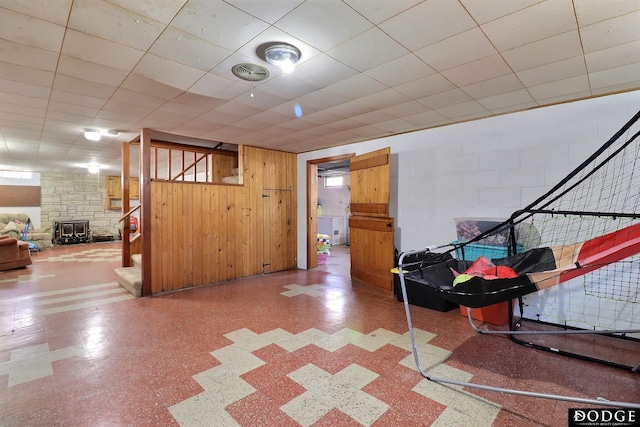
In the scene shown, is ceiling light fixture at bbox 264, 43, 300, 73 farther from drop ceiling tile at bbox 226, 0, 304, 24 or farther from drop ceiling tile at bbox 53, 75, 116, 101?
drop ceiling tile at bbox 53, 75, 116, 101

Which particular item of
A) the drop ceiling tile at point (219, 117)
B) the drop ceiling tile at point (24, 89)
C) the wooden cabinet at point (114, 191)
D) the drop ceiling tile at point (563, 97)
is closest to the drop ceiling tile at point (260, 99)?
the drop ceiling tile at point (219, 117)

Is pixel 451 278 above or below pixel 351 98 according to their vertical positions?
below

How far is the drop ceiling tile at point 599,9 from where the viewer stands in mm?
1550

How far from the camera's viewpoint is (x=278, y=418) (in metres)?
1.71

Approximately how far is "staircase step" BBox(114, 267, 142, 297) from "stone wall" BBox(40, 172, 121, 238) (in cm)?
671

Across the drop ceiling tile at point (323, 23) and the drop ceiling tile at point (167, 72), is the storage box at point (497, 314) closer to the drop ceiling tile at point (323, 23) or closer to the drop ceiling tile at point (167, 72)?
the drop ceiling tile at point (323, 23)

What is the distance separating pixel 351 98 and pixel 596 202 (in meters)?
2.61

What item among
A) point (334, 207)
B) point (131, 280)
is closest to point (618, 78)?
point (131, 280)

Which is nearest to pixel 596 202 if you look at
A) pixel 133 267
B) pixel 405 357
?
pixel 405 357

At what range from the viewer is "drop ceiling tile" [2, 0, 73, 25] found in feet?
5.01

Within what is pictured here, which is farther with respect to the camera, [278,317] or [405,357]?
[278,317]

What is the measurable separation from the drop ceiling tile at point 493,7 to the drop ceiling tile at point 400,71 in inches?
20.2

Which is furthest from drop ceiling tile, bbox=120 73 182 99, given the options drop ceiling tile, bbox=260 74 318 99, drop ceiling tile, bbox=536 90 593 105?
drop ceiling tile, bbox=536 90 593 105

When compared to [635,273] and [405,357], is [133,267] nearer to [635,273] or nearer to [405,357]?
[405,357]
